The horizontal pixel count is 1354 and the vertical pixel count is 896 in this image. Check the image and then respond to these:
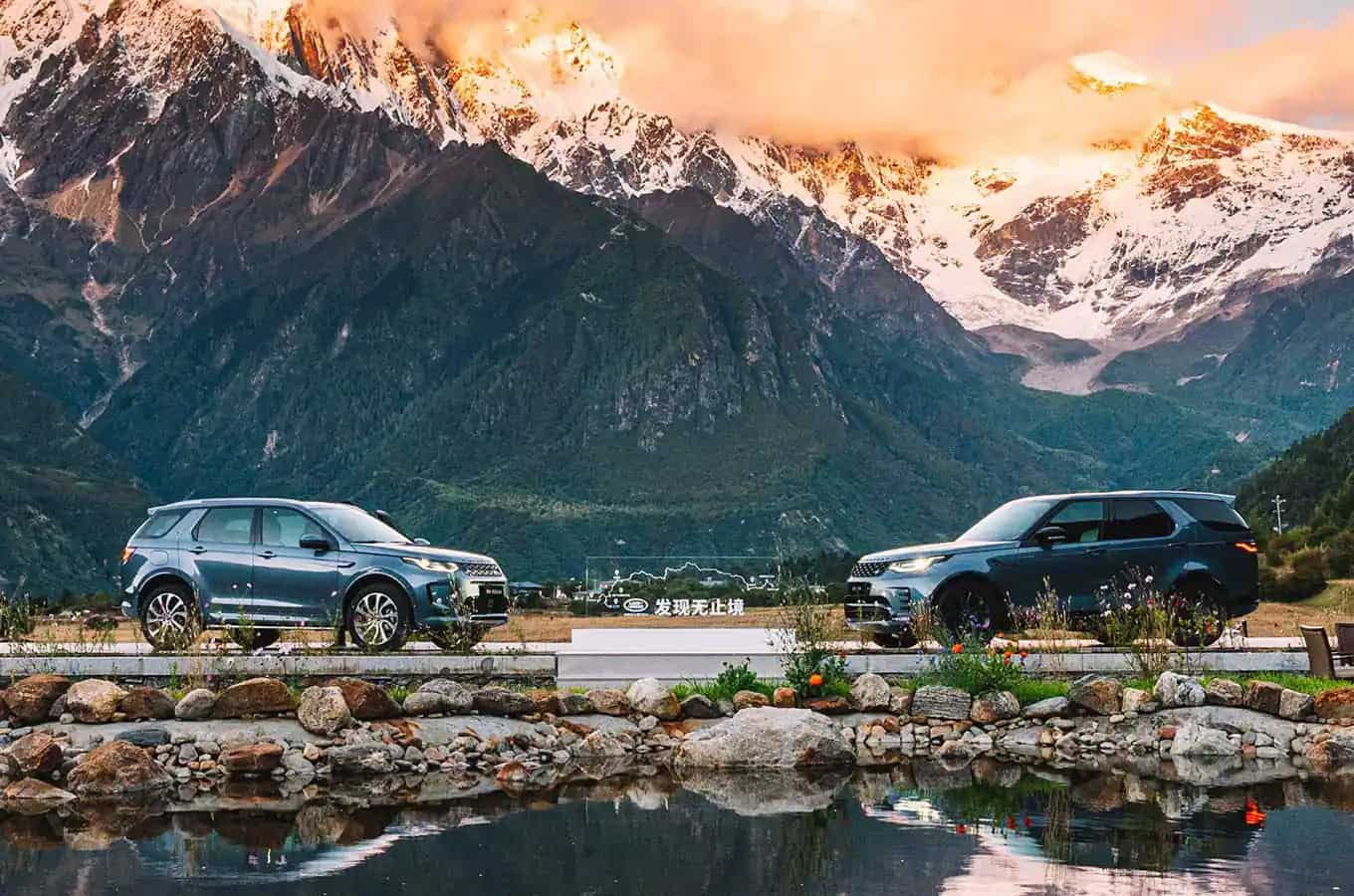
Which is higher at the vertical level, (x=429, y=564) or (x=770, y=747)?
(x=429, y=564)

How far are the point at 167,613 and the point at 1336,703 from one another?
1530 cm

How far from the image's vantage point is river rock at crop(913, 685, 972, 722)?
23767mm

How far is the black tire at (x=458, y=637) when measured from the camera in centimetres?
2534

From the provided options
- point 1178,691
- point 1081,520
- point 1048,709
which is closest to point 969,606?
point 1081,520

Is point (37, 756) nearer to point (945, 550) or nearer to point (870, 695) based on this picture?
point (870, 695)

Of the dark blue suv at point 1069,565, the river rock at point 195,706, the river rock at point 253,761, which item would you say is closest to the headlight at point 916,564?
the dark blue suv at point 1069,565

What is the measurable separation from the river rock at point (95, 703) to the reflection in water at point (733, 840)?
9.55ft

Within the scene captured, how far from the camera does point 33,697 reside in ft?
74.8

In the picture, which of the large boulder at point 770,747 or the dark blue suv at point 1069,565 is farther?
the dark blue suv at point 1069,565

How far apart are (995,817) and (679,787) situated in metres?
3.71

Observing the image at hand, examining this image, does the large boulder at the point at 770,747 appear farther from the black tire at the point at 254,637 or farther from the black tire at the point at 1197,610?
the black tire at the point at 254,637

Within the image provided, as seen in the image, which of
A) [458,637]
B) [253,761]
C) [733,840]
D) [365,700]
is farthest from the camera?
[458,637]

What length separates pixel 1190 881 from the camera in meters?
15.5

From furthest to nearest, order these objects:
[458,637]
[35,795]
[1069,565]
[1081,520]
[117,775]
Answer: [1081,520] → [1069,565] → [458,637] → [117,775] → [35,795]
